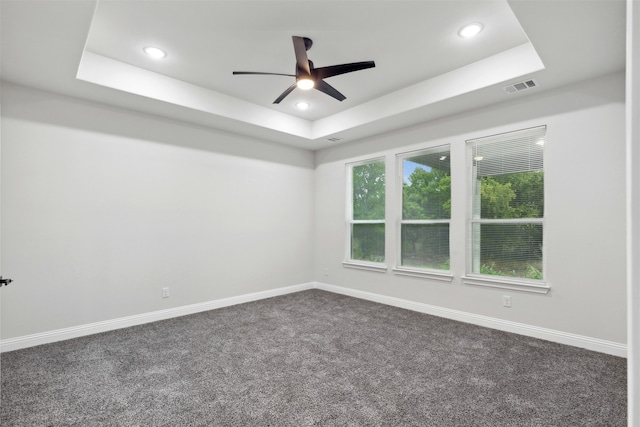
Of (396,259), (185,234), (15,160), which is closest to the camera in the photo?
(15,160)

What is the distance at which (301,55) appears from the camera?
2.68 m

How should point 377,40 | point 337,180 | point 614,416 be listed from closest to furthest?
point 614,416, point 377,40, point 337,180

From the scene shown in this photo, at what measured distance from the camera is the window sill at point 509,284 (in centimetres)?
345

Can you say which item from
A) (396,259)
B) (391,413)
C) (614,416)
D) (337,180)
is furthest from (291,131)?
(614,416)

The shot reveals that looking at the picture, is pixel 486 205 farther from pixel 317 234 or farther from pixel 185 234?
pixel 185 234

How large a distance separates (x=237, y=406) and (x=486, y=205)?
3.37 meters

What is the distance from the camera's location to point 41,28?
2.41 metres

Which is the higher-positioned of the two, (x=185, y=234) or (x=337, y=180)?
(x=337, y=180)

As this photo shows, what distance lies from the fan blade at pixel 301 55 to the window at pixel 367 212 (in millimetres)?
2570

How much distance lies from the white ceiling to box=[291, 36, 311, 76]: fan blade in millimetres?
257

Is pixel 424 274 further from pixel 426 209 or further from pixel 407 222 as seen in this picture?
pixel 426 209

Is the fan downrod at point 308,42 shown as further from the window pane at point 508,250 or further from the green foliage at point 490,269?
the green foliage at point 490,269

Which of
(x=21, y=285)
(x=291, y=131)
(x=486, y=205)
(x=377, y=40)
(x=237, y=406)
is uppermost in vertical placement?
(x=377, y=40)

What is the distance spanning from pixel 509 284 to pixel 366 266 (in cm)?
201
